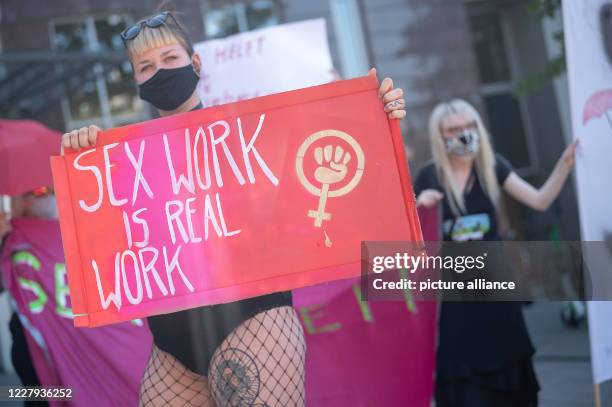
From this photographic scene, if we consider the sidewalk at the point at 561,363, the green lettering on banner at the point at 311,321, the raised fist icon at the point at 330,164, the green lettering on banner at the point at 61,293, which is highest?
the raised fist icon at the point at 330,164

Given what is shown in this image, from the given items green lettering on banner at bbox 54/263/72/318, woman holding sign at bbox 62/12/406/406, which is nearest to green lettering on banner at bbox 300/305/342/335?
green lettering on banner at bbox 54/263/72/318

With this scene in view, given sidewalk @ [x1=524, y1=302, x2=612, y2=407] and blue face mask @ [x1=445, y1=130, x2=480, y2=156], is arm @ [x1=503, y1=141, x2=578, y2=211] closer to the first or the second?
blue face mask @ [x1=445, y1=130, x2=480, y2=156]

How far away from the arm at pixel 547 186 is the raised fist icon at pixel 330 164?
1373mm

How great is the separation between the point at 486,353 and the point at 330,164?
1746 mm

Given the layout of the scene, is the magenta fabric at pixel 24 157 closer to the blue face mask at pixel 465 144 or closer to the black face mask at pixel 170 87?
the black face mask at pixel 170 87

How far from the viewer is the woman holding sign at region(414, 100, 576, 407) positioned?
3672 mm

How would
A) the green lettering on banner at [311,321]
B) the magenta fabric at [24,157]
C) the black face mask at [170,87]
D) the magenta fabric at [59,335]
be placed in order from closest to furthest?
the black face mask at [170,87], the magenta fabric at [59,335], the green lettering on banner at [311,321], the magenta fabric at [24,157]

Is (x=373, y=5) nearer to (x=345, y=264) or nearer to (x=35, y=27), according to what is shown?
(x=35, y=27)

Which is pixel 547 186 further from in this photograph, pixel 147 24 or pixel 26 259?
pixel 26 259

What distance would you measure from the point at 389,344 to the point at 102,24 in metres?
6.79

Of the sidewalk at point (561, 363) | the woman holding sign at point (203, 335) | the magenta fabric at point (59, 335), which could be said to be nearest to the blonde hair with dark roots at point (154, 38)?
the woman holding sign at point (203, 335)

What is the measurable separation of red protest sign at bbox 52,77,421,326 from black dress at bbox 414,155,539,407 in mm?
1492

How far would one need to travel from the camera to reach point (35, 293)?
386 centimetres

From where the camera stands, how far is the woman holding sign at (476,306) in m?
3.67
